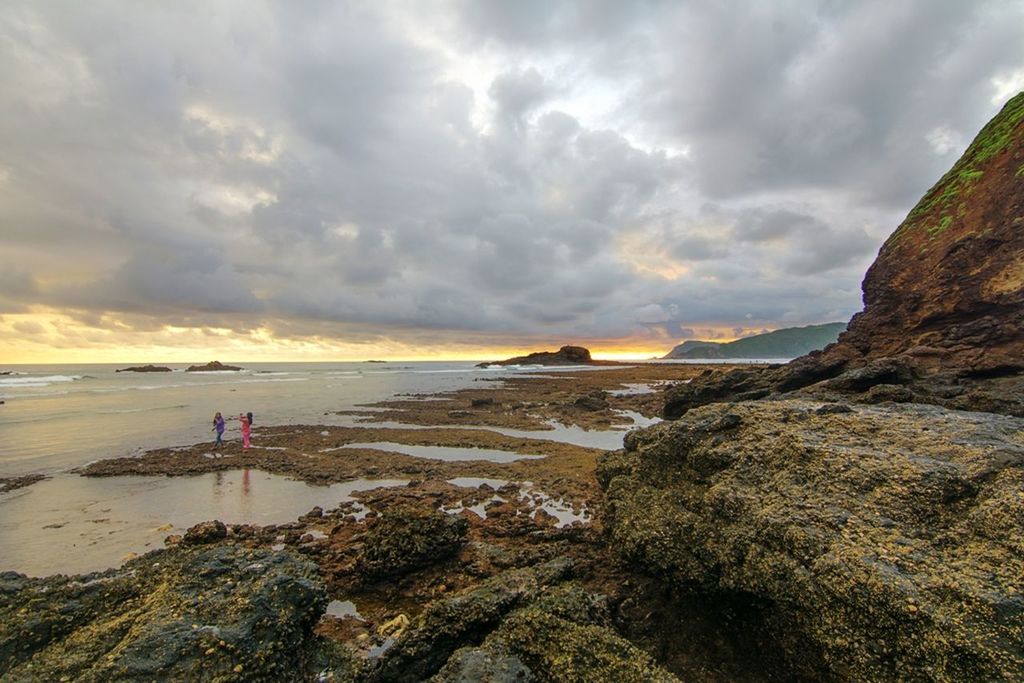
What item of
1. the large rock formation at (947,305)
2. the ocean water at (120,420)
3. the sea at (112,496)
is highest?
the large rock formation at (947,305)

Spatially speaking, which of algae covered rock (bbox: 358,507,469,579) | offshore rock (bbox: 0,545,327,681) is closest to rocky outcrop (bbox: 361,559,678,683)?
offshore rock (bbox: 0,545,327,681)

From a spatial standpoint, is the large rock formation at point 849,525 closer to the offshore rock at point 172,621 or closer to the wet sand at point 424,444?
the offshore rock at point 172,621

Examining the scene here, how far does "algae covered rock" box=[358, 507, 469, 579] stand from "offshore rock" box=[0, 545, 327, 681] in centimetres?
240

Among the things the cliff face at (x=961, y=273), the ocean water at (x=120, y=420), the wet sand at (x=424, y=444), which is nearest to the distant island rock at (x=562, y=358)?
the ocean water at (x=120, y=420)

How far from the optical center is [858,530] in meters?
4.82

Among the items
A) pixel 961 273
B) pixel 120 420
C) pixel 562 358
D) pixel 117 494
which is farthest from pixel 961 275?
pixel 562 358

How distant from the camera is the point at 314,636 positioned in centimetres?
561

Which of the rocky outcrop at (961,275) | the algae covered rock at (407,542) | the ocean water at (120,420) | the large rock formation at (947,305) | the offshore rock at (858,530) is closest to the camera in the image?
the offshore rock at (858,530)

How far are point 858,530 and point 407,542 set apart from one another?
7.24 metres

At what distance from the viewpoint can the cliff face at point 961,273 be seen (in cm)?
2000

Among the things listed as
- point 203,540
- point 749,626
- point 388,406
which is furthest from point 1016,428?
point 388,406

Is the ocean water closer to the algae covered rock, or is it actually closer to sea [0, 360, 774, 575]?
sea [0, 360, 774, 575]

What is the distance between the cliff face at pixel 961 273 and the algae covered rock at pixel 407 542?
23.5m

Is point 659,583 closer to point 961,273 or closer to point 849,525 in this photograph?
point 849,525
